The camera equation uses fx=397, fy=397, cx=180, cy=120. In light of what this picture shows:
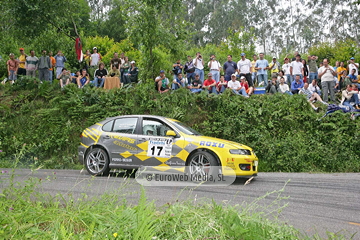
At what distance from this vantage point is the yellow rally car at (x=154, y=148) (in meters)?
9.64

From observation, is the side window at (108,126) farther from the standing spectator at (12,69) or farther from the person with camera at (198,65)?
the standing spectator at (12,69)

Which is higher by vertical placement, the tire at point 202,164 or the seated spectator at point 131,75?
the seated spectator at point 131,75

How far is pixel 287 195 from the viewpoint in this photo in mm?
8109

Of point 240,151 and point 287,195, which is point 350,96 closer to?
point 240,151

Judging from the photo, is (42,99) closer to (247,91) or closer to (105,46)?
(247,91)

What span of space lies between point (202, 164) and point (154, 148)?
140cm

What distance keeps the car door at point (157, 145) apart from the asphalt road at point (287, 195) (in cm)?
129

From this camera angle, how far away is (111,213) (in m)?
4.50

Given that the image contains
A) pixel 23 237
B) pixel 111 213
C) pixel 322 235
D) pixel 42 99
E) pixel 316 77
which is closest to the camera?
pixel 23 237

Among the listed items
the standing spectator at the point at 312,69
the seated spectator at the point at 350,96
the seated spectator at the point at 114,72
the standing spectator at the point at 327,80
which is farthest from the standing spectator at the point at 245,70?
the seated spectator at the point at 114,72

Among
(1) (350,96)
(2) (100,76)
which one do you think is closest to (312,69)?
(1) (350,96)

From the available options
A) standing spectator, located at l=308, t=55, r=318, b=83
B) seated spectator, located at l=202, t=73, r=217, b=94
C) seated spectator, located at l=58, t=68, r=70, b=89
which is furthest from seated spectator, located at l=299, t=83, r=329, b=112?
seated spectator, located at l=58, t=68, r=70, b=89

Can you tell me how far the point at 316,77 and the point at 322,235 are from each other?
15586 mm

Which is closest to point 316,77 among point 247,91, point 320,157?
point 247,91
